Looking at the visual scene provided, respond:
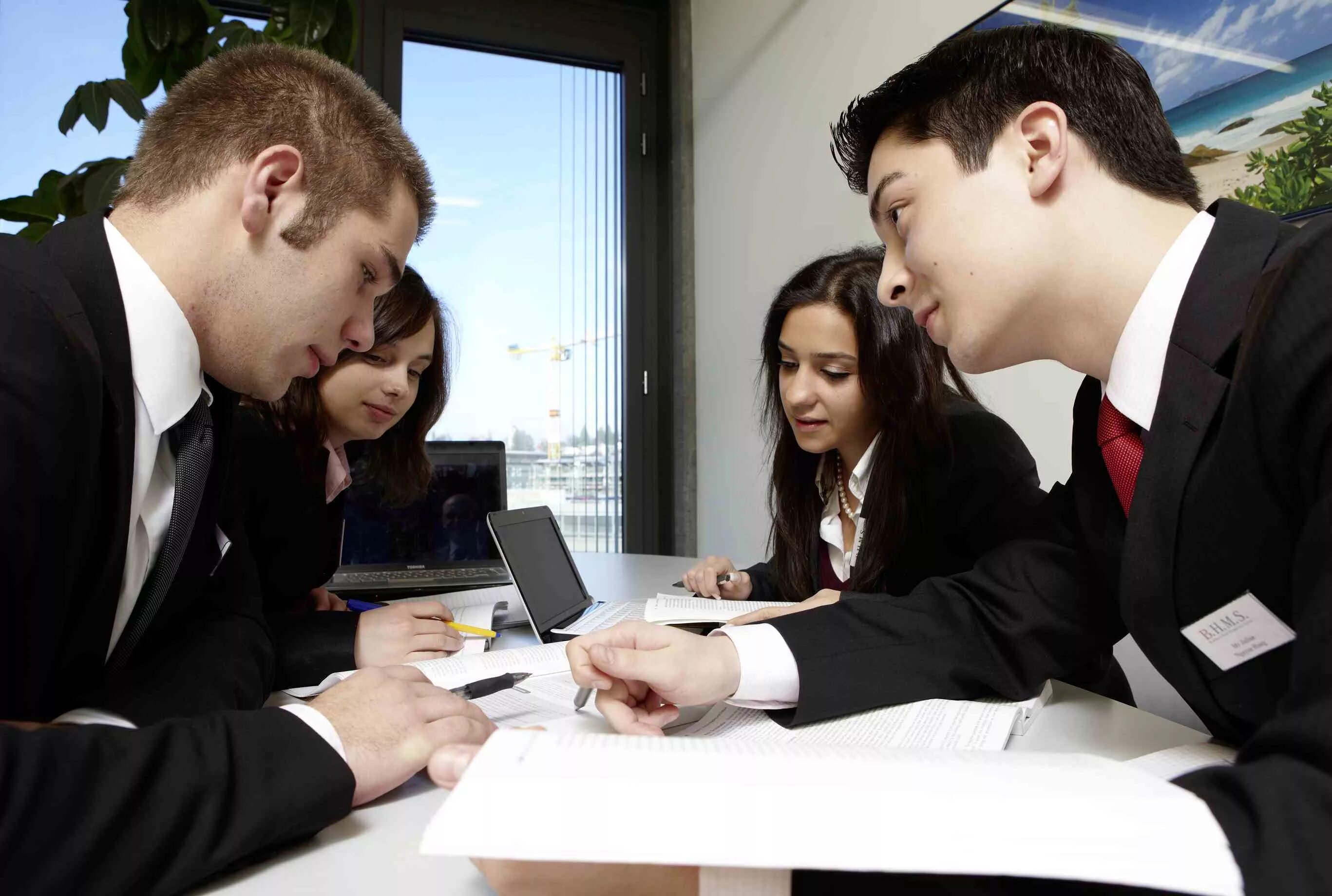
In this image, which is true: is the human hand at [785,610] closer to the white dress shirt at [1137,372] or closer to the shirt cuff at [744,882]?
the white dress shirt at [1137,372]

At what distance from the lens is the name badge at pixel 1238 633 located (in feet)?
1.93

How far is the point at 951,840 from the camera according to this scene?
0.33m

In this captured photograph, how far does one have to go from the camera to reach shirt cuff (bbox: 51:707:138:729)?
0.63 metres

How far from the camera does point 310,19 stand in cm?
212

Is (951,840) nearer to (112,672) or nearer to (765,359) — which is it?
(112,672)

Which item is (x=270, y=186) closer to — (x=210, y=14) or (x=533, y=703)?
→ (x=533, y=703)

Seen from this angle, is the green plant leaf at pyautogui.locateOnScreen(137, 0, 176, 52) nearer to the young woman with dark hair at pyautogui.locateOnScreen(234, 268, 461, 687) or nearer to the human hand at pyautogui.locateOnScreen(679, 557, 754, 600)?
the young woman with dark hair at pyautogui.locateOnScreen(234, 268, 461, 687)

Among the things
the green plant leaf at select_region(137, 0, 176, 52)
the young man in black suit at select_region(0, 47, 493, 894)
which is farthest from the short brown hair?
the green plant leaf at select_region(137, 0, 176, 52)

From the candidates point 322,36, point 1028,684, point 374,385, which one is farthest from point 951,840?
point 322,36

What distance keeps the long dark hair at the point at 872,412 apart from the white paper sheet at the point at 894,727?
60 cm

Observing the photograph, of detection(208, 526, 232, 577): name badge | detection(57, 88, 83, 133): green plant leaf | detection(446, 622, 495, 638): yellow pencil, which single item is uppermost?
detection(57, 88, 83, 133): green plant leaf

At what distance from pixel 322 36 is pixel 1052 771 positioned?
8.04 feet

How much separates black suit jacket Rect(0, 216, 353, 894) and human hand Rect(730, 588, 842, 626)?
575mm

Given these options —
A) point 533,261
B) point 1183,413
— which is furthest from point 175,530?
point 533,261
